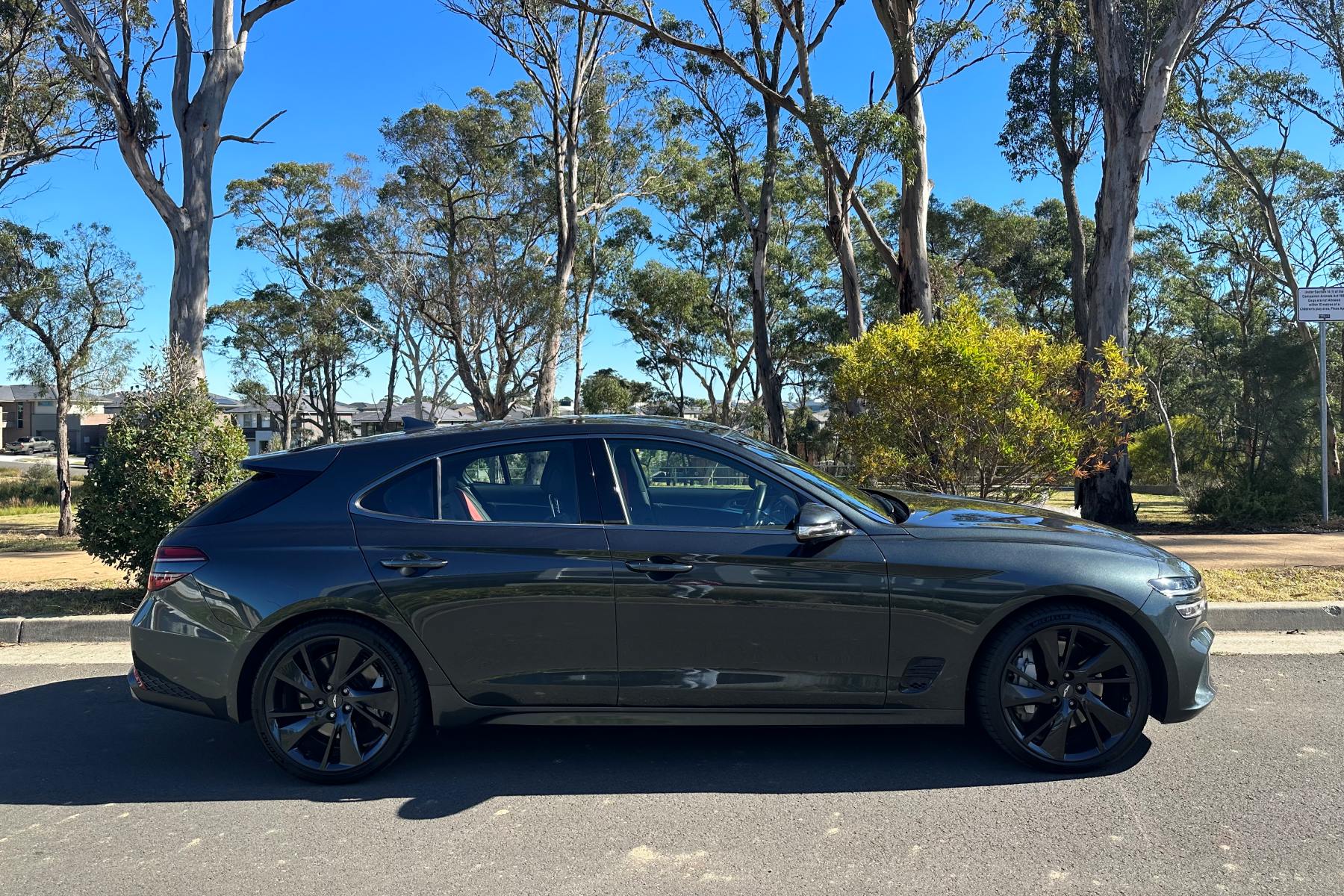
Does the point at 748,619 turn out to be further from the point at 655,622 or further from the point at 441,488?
the point at 441,488

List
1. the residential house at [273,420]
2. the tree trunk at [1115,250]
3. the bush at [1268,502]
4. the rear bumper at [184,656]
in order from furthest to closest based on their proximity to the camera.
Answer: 1. the residential house at [273,420]
2. the tree trunk at [1115,250]
3. the bush at [1268,502]
4. the rear bumper at [184,656]

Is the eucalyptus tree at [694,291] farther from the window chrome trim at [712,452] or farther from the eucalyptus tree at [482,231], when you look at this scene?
the window chrome trim at [712,452]

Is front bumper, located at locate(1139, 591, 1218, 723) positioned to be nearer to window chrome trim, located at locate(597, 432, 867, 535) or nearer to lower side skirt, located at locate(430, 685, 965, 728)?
lower side skirt, located at locate(430, 685, 965, 728)

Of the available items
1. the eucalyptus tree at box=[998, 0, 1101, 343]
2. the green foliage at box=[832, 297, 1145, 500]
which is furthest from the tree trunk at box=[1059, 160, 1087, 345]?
the green foliage at box=[832, 297, 1145, 500]

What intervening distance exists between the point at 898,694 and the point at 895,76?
13.5 metres

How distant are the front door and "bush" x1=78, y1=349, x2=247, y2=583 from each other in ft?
15.7

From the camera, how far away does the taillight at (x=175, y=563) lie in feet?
13.3

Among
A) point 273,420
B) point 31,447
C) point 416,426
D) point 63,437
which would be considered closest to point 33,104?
point 63,437

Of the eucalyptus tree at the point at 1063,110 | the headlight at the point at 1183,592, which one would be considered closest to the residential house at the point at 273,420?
the eucalyptus tree at the point at 1063,110

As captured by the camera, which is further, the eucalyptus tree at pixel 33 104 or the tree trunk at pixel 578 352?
the tree trunk at pixel 578 352

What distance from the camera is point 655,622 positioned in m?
3.87

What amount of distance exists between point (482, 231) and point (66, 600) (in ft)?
75.2

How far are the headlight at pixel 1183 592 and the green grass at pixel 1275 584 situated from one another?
338 centimetres

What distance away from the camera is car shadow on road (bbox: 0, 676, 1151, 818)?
3.95m
